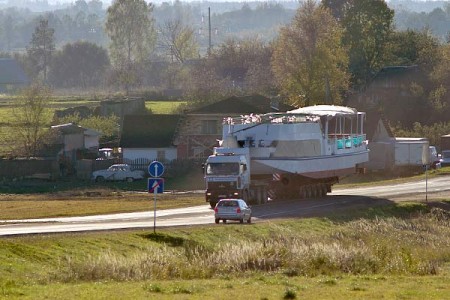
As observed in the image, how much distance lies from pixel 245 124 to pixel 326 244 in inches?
769

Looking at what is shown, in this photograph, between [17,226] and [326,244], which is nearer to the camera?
[326,244]

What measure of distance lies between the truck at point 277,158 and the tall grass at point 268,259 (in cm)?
926

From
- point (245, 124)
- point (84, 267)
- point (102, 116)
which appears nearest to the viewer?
point (84, 267)

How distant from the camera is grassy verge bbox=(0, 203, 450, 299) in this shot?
2716cm

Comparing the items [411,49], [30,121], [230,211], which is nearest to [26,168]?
[30,121]

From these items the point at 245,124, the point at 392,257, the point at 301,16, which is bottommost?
the point at 392,257

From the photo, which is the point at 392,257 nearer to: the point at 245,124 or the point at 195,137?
the point at 245,124

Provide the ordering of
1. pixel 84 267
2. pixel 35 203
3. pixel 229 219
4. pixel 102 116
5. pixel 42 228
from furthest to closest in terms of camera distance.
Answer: pixel 102 116
pixel 35 203
pixel 229 219
pixel 42 228
pixel 84 267

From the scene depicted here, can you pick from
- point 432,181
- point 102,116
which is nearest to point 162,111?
point 102,116

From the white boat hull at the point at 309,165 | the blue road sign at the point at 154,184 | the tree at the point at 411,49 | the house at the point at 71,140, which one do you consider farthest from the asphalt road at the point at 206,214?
the tree at the point at 411,49

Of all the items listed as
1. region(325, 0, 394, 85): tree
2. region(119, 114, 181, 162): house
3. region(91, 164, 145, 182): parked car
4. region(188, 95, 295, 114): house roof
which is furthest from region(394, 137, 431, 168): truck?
region(325, 0, 394, 85): tree

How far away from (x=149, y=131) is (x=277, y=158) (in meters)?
39.7

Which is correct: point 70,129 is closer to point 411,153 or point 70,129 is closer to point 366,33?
point 411,153

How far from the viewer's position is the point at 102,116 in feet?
400
